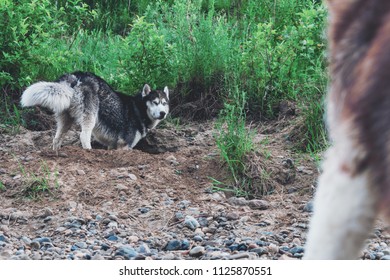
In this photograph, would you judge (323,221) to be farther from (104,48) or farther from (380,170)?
(104,48)

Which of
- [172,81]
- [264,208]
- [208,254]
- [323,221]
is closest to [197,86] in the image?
[172,81]

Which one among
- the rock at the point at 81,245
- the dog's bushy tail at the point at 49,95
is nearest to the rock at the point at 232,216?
the rock at the point at 81,245

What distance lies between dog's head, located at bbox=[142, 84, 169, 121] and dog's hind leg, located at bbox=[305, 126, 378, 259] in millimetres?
6557

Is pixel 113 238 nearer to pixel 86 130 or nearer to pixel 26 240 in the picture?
pixel 26 240

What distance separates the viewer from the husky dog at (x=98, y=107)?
7809mm

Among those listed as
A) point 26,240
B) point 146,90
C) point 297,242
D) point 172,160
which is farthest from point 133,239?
point 146,90

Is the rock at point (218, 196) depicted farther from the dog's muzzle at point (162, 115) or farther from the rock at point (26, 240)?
the dog's muzzle at point (162, 115)

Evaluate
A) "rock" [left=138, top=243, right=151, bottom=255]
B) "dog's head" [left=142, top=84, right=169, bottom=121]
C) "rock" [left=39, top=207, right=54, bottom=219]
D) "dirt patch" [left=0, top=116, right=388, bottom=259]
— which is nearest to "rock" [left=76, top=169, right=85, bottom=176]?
"dirt patch" [left=0, top=116, right=388, bottom=259]

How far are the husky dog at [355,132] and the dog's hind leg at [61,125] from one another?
6263 mm

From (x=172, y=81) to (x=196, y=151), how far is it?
214 cm

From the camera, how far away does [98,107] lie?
8680mm

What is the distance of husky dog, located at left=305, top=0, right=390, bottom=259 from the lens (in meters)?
1.87

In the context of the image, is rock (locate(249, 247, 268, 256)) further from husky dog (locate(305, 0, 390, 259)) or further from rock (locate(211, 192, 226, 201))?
husky dog (locate(305, 0, 390, 259))

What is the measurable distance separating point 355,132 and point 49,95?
239 inches
